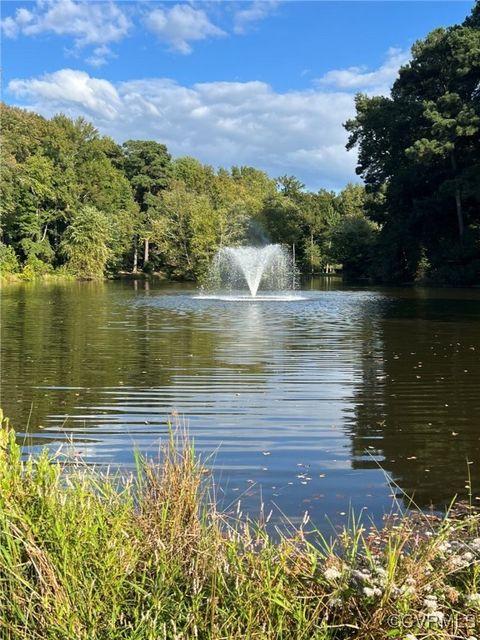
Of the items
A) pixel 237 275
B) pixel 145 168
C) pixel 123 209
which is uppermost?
pixel 145 168

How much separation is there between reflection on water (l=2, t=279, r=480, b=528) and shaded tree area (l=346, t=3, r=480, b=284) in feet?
80.6

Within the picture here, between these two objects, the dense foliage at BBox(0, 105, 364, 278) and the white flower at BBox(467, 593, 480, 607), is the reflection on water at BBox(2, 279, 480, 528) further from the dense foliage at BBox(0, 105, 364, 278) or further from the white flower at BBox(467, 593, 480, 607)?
the dense foliage at BBox(0, 105, 364, 278)

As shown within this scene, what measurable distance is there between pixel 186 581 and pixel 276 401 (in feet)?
18.6

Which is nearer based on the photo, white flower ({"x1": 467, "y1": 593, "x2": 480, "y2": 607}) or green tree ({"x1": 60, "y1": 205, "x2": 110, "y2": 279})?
white flower ({"x1": 467, "y1": 593, "x2": 480, "y2": 607})

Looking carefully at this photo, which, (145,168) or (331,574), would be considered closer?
(331,574)

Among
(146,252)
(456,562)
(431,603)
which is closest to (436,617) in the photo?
(431,603)

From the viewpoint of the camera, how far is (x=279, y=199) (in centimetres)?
8650

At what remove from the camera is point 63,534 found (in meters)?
2.90

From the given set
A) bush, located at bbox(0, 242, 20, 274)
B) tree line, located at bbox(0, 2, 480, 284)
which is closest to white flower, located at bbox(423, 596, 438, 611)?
tree line, located at bbox(0, 2, 480, 284)

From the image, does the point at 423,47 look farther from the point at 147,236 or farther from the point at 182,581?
the point at 182,581

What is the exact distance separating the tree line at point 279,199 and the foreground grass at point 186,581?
3854 cm

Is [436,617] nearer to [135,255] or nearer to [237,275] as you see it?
[237,275]

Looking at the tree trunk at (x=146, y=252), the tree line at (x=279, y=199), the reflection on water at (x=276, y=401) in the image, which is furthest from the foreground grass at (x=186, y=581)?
the tree trunk at (x=146, y=252)

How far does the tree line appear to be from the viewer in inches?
1644
